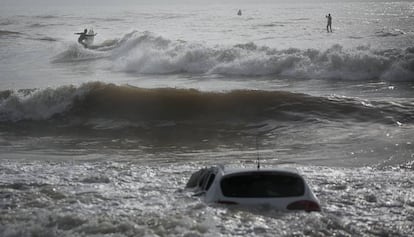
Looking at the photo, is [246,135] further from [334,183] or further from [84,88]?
[84,88]

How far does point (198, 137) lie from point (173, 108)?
13.2 ft

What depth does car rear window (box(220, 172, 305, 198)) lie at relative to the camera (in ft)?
24.5

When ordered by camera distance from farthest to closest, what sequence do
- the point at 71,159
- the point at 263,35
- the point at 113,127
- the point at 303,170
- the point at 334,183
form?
the point at 263,35
the point at 113,127
the point at 71,159
the point at 303,170
the point at 334,183

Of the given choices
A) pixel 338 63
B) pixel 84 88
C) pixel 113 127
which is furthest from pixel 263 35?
pixel 113 127

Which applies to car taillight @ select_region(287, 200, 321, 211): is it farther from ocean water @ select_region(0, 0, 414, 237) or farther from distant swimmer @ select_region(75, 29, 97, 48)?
distant swimmer @ select_region(75, 29, 97, 48)

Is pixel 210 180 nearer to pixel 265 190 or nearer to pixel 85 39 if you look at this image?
pixel 265 190

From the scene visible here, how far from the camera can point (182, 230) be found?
6.88 m

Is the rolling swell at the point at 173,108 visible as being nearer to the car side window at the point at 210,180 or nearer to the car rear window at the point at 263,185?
the car side window at the point at 210,180

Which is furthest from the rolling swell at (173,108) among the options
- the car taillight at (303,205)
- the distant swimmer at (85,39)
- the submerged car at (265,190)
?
the distant swimmer at (85,39)

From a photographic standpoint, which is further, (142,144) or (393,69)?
(393,69)

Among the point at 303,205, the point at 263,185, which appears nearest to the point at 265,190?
the point at 263,185

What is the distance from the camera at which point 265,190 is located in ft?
24.6

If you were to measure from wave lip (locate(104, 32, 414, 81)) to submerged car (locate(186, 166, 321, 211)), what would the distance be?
69.8 ft

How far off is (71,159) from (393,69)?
→ 19.0m
